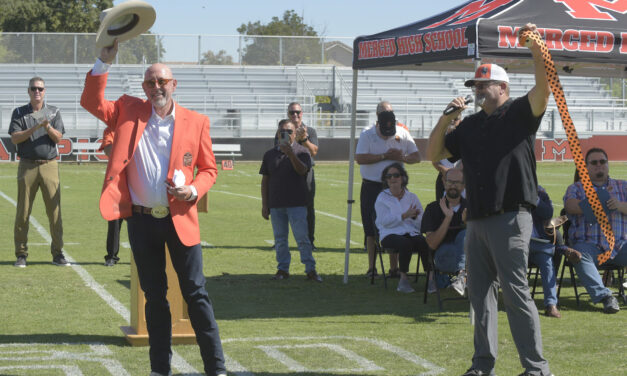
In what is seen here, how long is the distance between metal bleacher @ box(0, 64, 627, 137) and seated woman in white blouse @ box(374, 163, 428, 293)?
2843 centimetres

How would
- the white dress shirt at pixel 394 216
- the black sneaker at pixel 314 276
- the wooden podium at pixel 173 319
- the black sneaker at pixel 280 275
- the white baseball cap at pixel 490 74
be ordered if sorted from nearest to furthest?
the white baseball cap at pixel 490 74
the wooden podium at pixel 173 319
the white dress shirt at pixel 394 216
the black sneaker at pixel 314 276
the black sneaker at pixel 280 275

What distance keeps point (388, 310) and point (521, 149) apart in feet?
11.1

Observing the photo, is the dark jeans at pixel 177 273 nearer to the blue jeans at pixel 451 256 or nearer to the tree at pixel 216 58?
the blue jeans at pixel 451 256

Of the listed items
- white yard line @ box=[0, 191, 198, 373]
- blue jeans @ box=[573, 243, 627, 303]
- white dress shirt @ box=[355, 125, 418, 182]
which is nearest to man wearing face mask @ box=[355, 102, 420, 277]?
white dress shirt @ box=[355, 125, 418, 182]

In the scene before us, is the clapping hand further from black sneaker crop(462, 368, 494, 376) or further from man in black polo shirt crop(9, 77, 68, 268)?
man in black polo shirt crop(9, 77, 68, 268)

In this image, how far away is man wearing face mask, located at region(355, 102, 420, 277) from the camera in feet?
36.8

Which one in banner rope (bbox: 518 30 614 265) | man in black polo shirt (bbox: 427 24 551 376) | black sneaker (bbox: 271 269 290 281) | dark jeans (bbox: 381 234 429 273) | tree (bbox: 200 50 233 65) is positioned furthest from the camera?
tree (bbox: 200 50 233 65)

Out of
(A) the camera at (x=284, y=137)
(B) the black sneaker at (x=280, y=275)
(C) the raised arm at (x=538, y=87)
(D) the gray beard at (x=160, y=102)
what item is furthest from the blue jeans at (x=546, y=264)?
(D) the gray beard at (x=160, y=102)

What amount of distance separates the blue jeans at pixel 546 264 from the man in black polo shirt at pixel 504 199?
2731mm

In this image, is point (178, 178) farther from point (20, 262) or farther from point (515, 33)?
point (20, 262)

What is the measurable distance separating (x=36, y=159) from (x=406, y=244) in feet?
15.6

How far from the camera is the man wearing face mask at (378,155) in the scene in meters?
11.2

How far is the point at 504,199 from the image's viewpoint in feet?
20.7

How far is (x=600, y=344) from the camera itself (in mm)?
7730
